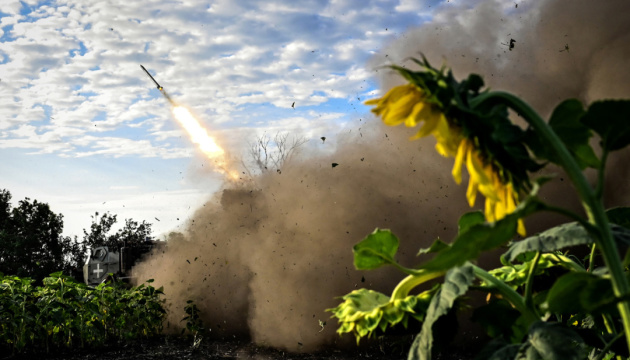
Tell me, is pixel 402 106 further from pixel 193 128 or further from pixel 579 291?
pixel 193 128

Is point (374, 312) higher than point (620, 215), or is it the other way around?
point (620, 215)

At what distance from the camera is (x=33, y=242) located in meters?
20.8

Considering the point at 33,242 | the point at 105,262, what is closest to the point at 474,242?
the point at 105,262

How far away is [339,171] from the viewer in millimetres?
8367

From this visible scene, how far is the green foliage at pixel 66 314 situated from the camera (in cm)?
629

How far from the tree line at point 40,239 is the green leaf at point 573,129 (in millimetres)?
19458

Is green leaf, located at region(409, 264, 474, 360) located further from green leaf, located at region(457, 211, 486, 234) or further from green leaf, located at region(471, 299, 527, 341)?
green leaf, located at region(471, 299, 527, 341)

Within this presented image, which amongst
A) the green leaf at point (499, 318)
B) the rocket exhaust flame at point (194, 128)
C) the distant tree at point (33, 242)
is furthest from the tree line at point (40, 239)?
the green leaf at point (499, 318)

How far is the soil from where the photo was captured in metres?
6.42

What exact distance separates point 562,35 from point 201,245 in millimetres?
6984

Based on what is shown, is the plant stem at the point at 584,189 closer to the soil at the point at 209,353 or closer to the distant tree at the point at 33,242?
the soil at the point at 209,353

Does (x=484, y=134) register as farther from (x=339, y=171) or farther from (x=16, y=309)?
(x=339, y=171)

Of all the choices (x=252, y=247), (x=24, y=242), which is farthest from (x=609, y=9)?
(x=24, y=242)

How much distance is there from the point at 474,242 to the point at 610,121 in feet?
0.83
